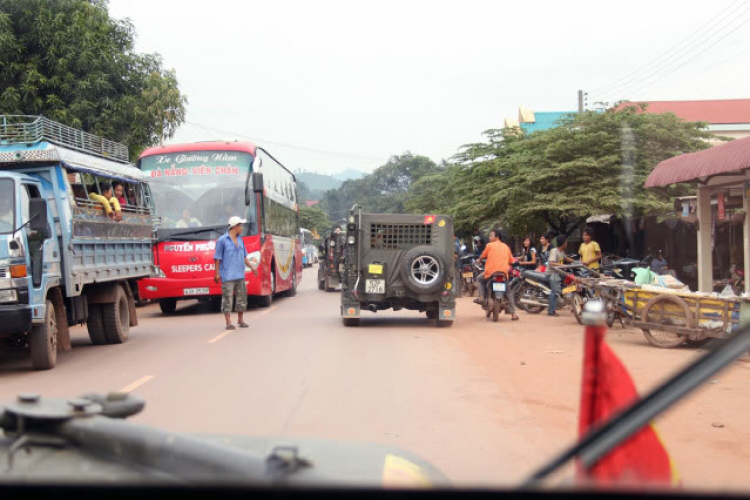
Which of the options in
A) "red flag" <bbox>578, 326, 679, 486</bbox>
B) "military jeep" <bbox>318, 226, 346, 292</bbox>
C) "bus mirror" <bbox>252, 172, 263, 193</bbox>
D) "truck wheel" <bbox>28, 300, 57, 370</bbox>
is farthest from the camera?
"military jeep" <bbox>318, 226, 346, 292</bbox>

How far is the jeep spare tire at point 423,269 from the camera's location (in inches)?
518

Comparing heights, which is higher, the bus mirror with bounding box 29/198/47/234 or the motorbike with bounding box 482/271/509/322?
the bus mirror with bounding box 29/198/47/234

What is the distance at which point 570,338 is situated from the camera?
1180 centimetres

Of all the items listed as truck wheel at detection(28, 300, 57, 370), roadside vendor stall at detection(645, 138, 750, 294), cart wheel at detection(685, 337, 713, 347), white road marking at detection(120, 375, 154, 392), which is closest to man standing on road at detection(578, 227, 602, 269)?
roadside vendor stall at detection(645, 138, 750, 294)

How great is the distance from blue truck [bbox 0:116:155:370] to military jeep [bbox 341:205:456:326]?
3.74 meters

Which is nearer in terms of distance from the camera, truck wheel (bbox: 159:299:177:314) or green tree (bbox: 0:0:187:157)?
green tree (bbox: 0:0:187:157)

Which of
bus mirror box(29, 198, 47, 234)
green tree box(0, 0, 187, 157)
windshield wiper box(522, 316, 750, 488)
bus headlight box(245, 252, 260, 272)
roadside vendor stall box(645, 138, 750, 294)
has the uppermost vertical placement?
green tree box(0, 0, 187, 157)

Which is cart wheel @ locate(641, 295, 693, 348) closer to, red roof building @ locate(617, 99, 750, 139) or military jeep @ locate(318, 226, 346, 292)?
military jeep @ locate(318, 226, 346, 292)

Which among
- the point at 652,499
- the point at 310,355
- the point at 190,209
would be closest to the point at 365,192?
the point at 190,209

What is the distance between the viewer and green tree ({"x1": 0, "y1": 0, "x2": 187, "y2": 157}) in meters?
16.4

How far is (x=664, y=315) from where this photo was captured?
10242 millimetres

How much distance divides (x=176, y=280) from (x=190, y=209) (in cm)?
162

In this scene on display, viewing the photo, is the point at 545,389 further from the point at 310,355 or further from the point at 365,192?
the point at 365,192

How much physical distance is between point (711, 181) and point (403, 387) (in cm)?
939
